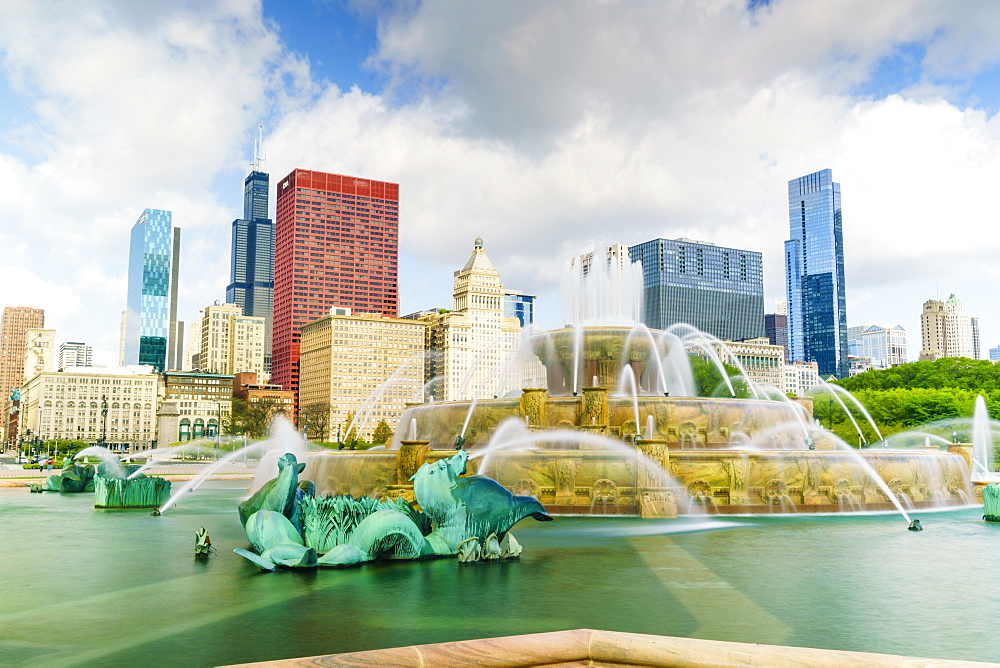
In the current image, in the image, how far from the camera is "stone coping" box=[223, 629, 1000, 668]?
7.02 metres

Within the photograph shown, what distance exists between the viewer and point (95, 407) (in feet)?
613

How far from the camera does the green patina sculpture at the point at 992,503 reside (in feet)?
71.4

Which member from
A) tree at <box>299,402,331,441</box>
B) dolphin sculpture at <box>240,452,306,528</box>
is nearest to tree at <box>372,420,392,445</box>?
dolphin sculpture at <box>240,452,306,528</box>

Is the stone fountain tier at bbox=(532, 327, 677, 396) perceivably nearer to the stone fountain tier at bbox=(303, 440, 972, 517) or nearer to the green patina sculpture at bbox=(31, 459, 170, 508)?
the stone fountain tier at bbox=(303, 440, 972, 517)

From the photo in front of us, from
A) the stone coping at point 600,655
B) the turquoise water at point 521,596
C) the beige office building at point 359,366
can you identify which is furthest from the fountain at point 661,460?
the beige office building at point 359,366

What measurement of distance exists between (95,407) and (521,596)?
19878 cm

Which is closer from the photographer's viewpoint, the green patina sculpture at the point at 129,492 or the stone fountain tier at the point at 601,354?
the green patina sculpture at the point at 129,492

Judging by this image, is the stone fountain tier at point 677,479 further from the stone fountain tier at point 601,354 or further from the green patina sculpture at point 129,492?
the stone fountain tier at point 601,354

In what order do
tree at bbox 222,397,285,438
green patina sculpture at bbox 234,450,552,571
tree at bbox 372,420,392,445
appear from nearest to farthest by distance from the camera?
green patina sculpture at bbox 234,450,552,571
tree at bbox 372,420,392,445
tree at bbox 222,397,285,438

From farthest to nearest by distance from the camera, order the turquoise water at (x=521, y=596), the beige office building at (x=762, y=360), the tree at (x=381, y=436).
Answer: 1. the beige office building at (x=762, y=360)
2. the tree at (x=381, y=436)
3. the turquoise water at (x=521, y=596)

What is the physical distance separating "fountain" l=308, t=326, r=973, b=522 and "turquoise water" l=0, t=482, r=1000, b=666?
4.53 metres

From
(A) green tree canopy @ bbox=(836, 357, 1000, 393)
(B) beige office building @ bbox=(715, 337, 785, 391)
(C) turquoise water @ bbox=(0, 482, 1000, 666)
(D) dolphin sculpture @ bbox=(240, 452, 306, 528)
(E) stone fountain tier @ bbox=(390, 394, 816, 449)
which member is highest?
(B) beige office building @ bbox=(715, 337, 785, 391)

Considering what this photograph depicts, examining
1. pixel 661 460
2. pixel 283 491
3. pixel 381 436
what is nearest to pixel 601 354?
pixel 661 460

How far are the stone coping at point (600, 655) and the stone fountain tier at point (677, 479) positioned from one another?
50.9 ft
